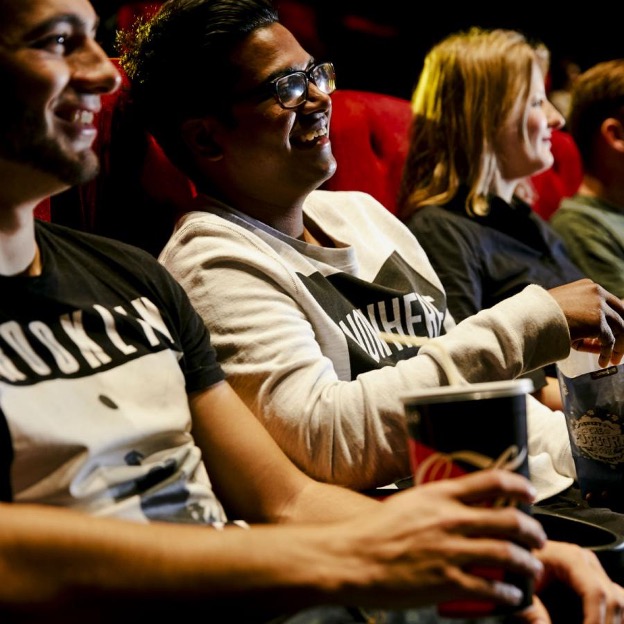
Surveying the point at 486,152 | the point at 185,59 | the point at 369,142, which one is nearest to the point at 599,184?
the point at 486,152

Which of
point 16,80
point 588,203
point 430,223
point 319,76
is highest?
point 16,80

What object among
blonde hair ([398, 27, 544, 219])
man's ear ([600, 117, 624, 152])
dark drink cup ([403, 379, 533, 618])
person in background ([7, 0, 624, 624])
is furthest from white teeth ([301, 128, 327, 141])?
man's ear ([600, 117, 624, 152])

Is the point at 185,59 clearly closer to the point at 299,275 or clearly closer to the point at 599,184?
the point at 299,275

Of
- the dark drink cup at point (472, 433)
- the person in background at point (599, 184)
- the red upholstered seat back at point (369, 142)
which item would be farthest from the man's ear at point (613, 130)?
the dark drink cup at point (472, 433)

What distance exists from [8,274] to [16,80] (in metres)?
0.22

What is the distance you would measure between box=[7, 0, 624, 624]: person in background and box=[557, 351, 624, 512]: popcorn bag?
0.07 m

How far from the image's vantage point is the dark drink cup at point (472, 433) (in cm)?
76

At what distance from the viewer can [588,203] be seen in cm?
263

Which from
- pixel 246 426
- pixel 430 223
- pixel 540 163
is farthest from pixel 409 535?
pixel 540 163

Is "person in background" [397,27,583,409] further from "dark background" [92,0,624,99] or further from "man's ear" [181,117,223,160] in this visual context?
"dark background" [92,0,624,99]

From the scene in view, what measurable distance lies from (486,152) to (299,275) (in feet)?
3.01

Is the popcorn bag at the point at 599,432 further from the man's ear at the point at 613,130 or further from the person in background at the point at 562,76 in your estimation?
the person in background at the point at 562,76

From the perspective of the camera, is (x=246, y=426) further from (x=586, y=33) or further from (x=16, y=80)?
(x=586, y=33)

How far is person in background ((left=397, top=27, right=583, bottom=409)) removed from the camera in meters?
2.13
